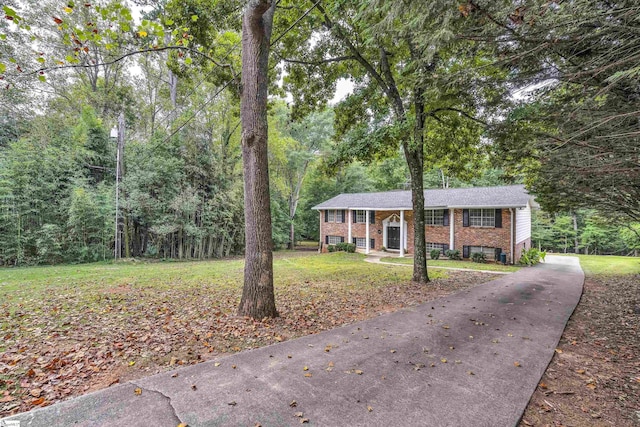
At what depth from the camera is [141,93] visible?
19828 mm

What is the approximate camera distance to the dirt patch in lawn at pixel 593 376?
8.34ft

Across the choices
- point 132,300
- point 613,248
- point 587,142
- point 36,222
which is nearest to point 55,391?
point 132,300

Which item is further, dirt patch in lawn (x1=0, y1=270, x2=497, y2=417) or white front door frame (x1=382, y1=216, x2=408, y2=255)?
white front door frame (x1=382, y1=216, x2=408, y2=255)

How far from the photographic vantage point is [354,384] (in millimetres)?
2971

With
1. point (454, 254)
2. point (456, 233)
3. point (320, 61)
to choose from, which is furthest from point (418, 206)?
point (456, 233)

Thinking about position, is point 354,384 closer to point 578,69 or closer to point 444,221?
point 578,69

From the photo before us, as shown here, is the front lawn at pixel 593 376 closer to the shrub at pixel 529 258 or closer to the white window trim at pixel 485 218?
the shrub at pixel 529 258

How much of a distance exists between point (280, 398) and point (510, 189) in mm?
17568

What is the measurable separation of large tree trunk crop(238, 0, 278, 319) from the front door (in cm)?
1518

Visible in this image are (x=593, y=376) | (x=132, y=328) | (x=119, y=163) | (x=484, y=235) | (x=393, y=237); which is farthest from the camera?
(x=393, y=237)

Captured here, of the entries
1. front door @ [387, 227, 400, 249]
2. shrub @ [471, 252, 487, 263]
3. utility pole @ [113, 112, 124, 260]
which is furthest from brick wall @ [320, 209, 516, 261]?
utility pole @ [113, 112, 124, 260]

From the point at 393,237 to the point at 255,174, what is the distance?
15.7 metres

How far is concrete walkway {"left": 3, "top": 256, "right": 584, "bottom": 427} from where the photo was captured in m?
2.42

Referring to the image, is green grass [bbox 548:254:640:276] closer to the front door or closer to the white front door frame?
the white front door frame
